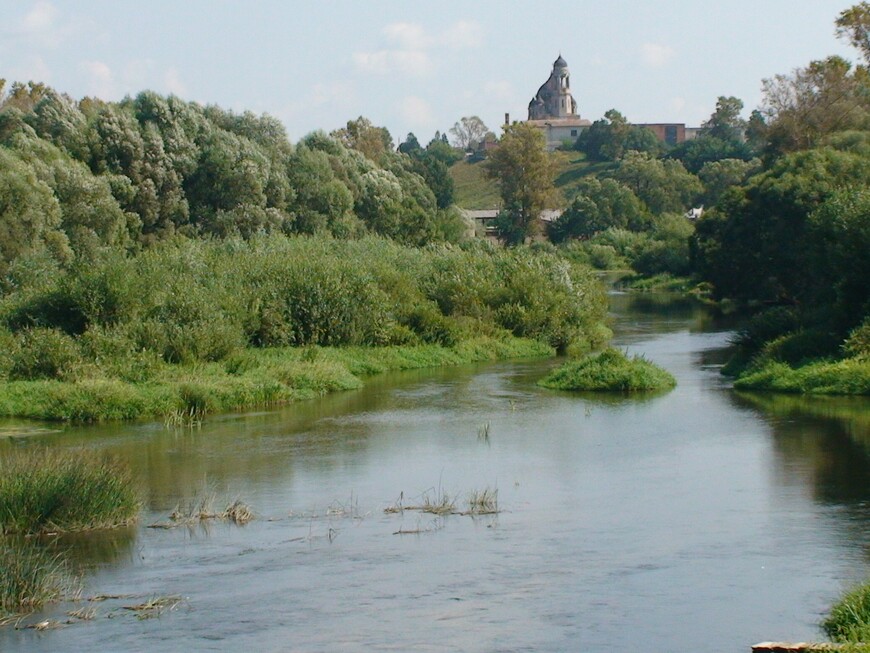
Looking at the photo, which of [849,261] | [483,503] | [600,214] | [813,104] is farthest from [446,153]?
[483,503]

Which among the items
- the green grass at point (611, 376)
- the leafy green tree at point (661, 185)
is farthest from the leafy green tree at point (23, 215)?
the leafy green tree at point (661, 185)

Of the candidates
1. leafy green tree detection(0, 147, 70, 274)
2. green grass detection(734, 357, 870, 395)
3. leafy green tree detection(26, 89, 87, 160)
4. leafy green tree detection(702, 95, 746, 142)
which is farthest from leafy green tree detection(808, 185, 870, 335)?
leafy green tree detection(702, 95, 746, 142)

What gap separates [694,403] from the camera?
106 ft

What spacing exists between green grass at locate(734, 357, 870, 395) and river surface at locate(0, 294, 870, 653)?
0.93 m

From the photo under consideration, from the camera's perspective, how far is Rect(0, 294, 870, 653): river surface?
14352 mm

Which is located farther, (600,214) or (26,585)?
(600,214)

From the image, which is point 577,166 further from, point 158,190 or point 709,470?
point 709,470

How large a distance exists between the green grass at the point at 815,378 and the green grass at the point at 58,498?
19.7m

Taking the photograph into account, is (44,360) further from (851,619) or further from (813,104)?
(813,104)

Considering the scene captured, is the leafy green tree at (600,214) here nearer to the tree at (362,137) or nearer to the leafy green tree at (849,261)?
the tree at (362,137)

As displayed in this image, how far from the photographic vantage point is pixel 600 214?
11788 centimetres

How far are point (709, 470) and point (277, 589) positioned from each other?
10503 millimetres

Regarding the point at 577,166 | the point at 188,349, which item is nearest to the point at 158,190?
the point at 188,349

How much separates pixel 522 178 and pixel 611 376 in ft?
281
